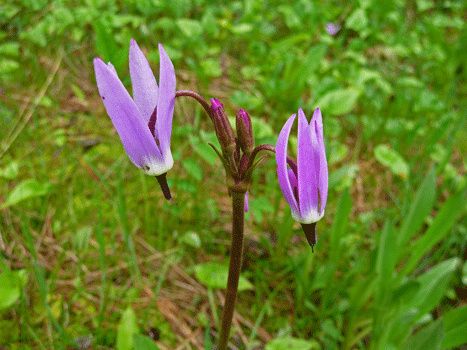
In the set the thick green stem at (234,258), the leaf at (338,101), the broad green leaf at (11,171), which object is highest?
the thick green stem at (234,258)

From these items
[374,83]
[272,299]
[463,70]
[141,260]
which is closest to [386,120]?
[374,83]

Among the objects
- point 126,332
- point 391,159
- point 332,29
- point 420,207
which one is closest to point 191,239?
point 126,332

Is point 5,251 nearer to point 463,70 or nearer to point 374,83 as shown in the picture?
point 374,83

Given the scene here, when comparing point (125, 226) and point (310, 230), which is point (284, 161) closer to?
point (310, 230)

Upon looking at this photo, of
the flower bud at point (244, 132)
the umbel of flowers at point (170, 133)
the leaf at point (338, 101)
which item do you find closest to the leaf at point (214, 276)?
the umbel of flowers at point (170, 133)

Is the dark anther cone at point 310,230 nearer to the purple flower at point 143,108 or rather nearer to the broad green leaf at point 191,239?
the purple flower at point 143,108

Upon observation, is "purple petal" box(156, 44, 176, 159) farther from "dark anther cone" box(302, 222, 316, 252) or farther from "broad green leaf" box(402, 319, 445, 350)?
"broad green leaf" box(402, 319, 445, 350)

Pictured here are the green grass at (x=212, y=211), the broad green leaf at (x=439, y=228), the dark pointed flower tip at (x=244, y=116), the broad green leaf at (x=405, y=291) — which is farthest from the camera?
the broad green leaf at (x=439, y=228)

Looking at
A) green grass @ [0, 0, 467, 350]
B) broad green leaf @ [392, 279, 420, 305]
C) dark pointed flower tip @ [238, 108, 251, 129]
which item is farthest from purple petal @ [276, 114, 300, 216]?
broad green leaf @ [392, 279, 420, 305]

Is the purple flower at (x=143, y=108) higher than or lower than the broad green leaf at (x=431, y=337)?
higher
